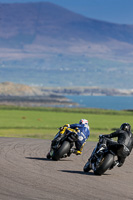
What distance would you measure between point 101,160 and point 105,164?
0.80ft

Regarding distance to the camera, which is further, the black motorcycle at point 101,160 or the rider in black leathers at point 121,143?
the rider in black leathers at point 121,143

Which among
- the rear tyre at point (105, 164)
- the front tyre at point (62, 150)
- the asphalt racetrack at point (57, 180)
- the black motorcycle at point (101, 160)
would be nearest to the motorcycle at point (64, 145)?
the front tyre at point (62, 150)

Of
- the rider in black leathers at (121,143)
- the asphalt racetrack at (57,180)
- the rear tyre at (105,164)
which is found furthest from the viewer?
the rider in black leathers at (121,143)

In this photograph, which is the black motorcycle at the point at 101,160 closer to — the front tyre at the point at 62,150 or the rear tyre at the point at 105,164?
the rear tyre at the point at 105,164

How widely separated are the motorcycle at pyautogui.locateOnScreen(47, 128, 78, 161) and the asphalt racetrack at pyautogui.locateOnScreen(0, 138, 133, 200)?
355 millimetres

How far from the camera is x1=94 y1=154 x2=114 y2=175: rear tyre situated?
16391 mm

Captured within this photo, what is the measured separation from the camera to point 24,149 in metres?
24.8

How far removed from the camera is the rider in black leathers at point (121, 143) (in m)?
16.8

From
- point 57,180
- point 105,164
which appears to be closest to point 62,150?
point 105,164

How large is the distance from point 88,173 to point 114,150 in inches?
47.0

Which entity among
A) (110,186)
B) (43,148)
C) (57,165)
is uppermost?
(110,186)

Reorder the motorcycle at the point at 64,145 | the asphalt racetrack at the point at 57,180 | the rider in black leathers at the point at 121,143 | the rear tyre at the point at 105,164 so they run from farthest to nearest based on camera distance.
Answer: the motorcycle at the point at 64,145
the rider in black leathers at the point at 121,143
the rear tyre at the point at 105,164
the asphalt racetrack at the point at 57,180

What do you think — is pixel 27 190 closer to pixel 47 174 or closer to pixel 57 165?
pixel 47 174

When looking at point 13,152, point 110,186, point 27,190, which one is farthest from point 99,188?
point 13,152
